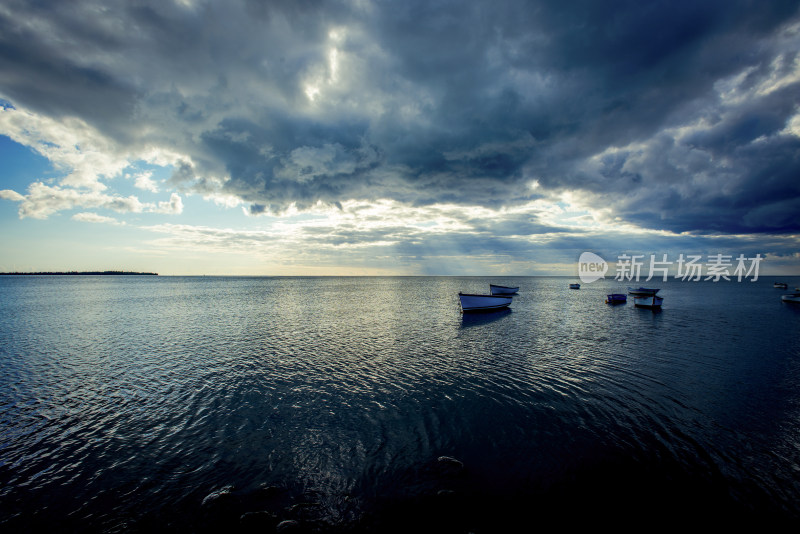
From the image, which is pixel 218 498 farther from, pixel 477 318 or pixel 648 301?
pixel 648 301

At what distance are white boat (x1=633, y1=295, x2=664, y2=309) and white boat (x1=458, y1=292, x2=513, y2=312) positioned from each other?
31.2 m

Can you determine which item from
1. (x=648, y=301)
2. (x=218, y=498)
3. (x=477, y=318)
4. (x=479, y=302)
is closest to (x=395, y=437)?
(x=218, y=498)

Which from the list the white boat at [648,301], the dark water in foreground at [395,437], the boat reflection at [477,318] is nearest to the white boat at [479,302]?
the boat reflection at [477,318]

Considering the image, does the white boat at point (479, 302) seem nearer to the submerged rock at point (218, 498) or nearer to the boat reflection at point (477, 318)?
the boat reflection at point (477, 318)

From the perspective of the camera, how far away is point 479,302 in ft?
219

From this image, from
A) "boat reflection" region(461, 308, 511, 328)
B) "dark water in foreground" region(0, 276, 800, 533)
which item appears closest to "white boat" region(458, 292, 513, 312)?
"boat reflection" region(461, 308, 511, 328)

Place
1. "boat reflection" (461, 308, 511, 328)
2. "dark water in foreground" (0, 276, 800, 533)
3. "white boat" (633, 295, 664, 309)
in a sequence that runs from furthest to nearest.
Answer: "white boat" (633, 295, 664, 309) → "boat reflection" (461, 308, 511, 328) → "dark water in foreground" (0, 276, 800, 533)

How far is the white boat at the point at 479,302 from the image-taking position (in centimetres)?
6561

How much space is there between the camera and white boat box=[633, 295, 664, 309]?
6875cm

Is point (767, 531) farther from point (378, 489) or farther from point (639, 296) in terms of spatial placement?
point (639, 296)

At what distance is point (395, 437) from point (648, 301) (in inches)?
3040

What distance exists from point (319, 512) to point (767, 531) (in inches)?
576

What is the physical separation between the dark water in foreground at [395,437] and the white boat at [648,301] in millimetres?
37868

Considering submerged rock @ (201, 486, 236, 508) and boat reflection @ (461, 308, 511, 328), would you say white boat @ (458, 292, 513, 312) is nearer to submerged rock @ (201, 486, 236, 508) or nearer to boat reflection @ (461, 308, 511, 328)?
boat reflection @ (461, 308, 511, 328)
